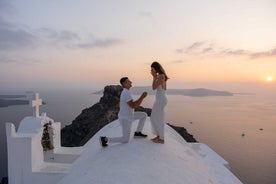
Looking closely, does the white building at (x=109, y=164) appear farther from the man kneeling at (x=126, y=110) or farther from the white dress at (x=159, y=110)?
the white dress at (x=159, y=110)

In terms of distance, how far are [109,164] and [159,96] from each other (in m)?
1.46

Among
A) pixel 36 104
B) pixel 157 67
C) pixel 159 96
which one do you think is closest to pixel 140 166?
pixel 159 96

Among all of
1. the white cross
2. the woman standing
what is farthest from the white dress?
the white cross

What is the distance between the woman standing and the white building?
0.36m

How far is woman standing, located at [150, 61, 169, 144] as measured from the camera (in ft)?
17.1

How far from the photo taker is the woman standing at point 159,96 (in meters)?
5.22

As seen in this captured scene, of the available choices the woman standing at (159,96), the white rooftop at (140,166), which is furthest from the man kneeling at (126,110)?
the woman standing at (159,96)

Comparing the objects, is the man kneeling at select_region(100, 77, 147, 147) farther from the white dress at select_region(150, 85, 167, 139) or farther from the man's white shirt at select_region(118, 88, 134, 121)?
the white dress at select_region(150, 85, 167, 139)

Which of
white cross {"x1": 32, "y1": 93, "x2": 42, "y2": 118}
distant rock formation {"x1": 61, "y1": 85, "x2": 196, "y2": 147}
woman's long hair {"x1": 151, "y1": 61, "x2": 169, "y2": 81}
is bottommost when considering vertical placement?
distant rock formation {"x1": 61, "y1": 85, "x2": 196, "y2": 147}

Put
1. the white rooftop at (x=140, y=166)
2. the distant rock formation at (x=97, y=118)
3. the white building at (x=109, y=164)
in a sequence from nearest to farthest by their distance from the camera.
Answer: the white rooftop at (x=140, y=166) < the white building at (x=109, y=164) < the distant rock formation at (x=97, y=118)

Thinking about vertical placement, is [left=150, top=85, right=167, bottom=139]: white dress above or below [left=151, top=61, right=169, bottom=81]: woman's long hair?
below

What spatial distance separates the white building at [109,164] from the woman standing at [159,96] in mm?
357

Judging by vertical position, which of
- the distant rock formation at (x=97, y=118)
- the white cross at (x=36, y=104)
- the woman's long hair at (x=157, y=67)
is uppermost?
the woman's long hair at (x=157, y=67)

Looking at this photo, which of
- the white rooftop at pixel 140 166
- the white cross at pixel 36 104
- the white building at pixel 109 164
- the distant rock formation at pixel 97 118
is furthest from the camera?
the distant rock formation at pixel 97 118
